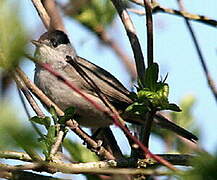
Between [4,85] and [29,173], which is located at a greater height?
[4,85]

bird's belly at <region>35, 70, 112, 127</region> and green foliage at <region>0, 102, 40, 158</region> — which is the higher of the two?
bird's belly at <region>35, 70, 112, 127</region>

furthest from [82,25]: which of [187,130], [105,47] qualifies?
[187,130]

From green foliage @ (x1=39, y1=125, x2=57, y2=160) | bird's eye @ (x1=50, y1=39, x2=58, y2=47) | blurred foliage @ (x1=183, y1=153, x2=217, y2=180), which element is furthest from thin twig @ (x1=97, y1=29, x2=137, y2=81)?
blurred foliage @ (x1=183, y1=153, x2=217, y2=180)

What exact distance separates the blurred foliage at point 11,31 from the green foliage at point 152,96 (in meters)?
0.89

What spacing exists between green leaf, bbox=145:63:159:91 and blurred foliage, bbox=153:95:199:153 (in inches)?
31.8

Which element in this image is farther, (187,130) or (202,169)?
(187,130)

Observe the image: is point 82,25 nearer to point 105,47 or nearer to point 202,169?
point 105,47

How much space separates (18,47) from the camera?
1038 mm

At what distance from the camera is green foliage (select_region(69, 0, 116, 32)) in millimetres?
3492

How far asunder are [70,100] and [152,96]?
9.95ft

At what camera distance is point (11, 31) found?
1016 millimetres

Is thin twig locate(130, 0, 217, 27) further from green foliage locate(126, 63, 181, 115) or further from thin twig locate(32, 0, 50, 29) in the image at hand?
thin twig locate(32, 0, 50, 29)

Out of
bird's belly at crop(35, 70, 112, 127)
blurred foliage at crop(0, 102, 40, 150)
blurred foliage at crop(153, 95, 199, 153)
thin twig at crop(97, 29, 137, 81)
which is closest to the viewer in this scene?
blurred foliage at crop(0, 102, 40, 150)

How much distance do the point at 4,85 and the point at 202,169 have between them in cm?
60
